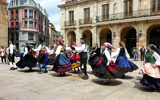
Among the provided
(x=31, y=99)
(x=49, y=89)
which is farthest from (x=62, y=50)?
(x=31, y=99)

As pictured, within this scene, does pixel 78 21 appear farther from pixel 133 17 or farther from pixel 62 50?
pixel 62 50

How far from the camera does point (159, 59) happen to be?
178 inches

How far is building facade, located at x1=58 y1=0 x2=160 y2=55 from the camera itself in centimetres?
1731

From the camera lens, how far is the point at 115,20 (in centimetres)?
1891

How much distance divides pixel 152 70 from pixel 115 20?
1534 centimetres

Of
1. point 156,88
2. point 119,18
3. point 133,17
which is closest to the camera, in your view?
point 156,88

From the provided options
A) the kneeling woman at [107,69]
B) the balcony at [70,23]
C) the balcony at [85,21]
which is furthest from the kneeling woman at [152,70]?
the balcony at [70,23]

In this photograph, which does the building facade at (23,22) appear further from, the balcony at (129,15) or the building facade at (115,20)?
the balcony at (129,15)

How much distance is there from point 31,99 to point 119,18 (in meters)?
17.6

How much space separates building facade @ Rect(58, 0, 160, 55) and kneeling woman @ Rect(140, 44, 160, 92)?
13.7 m

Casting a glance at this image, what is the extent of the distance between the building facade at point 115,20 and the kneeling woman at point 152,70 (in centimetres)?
1370

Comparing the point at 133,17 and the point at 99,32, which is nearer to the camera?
the point at 133,17

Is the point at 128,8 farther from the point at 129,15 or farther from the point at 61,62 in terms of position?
the point at 61,62

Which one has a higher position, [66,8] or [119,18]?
[66,8]
